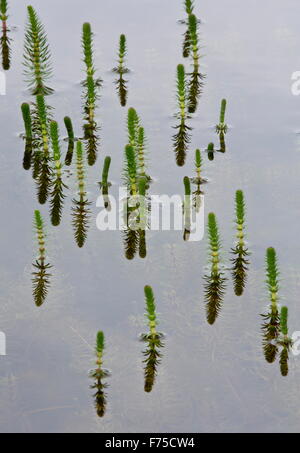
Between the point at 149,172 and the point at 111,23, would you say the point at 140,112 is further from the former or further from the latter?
the point at 111,23

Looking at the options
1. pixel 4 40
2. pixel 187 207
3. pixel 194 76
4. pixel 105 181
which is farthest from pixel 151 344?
pixel 4 40

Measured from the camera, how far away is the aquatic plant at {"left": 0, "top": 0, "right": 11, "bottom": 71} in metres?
11.8

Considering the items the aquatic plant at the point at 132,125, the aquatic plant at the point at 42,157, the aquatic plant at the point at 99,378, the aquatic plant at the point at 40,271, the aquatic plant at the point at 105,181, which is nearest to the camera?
the aquatic plant at the point at 99,378

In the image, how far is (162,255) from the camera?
334 inches

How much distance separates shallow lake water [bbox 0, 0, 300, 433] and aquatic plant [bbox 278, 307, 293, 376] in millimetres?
69

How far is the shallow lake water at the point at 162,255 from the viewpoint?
704 cm

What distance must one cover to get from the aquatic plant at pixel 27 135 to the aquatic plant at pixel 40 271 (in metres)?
1.60

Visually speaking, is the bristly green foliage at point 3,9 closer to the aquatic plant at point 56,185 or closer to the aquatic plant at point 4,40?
the aquatic plant at point 4,40

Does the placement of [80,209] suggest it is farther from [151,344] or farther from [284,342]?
[284,342]

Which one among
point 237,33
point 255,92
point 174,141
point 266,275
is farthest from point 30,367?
point 237,33

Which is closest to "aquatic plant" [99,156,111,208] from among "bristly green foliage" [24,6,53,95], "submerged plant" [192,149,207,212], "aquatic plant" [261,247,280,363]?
"submerged plant" [192,149,207,212]

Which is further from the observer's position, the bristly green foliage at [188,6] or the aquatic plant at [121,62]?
the bristly green foliage at [188,6]

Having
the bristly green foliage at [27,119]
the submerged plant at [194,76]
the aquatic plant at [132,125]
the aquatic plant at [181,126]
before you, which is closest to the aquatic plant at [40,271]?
the aquatic plant at [132,125]
